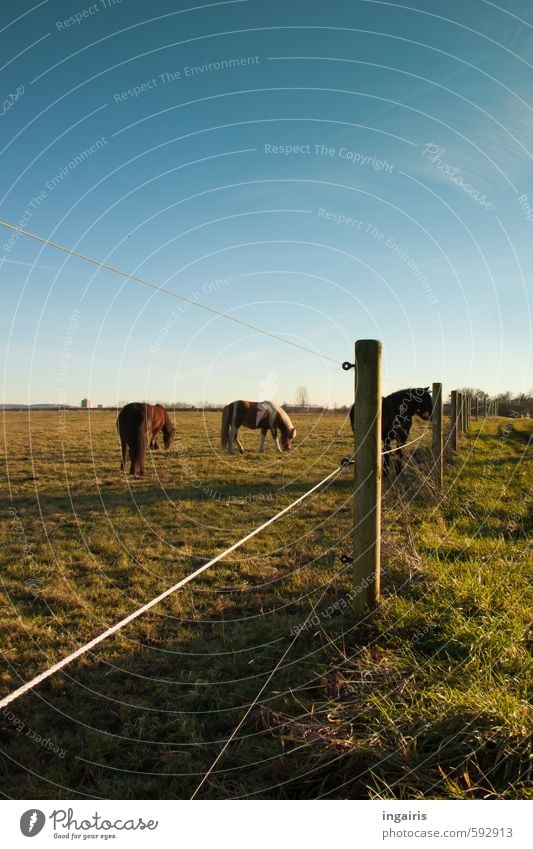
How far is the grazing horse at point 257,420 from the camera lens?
14.1m

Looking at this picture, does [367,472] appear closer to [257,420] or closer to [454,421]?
[454,421]

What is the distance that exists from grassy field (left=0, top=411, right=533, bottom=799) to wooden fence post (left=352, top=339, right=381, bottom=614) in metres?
0.23

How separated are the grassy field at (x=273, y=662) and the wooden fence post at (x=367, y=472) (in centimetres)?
23

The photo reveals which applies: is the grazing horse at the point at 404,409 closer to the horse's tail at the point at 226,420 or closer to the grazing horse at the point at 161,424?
the horse's tail at the point at 226,420

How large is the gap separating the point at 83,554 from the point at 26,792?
12.5ft

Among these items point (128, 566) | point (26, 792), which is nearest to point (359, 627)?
point (26, 792)

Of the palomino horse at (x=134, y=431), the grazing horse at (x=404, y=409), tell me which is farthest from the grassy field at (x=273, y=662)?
the grazing horse at (x=404, y=409)

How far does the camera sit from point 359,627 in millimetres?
3486

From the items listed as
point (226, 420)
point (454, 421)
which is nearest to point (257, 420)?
point (226, 420)

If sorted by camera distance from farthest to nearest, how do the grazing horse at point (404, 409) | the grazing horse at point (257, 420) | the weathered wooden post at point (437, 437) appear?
the grazing horse at point (257, 420) → the grazing horse at point (404, 409) → the weathered wooden post at point (437, 437)

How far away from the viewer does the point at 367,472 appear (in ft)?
11.9

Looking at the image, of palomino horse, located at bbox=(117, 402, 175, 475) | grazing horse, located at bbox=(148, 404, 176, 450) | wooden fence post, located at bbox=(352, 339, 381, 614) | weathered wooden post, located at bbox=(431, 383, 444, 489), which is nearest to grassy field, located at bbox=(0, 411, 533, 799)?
wooden fence post, located at bbox=(352, 339, 381, 614)
